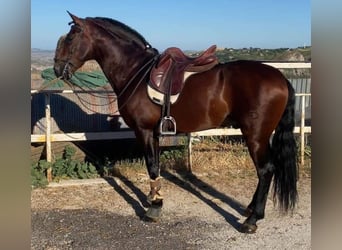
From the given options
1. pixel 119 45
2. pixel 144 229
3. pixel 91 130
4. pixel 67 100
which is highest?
pixel 119 45

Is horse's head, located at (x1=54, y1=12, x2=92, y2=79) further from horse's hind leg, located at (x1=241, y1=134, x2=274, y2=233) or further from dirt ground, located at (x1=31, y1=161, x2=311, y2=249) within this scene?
horse's hind leg, located at (x1=241, y1=134, x2=274, y2=233)

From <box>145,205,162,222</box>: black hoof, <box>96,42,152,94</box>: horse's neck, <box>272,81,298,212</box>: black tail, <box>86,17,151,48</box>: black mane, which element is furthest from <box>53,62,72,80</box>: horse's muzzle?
<box>272,81,298,212</box>: black tail

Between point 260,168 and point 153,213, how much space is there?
3.78 feet

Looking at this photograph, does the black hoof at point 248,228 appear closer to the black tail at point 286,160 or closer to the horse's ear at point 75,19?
the black tail at point 286,160

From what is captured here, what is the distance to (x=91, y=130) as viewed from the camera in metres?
6.19

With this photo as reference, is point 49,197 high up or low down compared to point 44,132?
down

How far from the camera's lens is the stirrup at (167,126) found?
13.8 feet

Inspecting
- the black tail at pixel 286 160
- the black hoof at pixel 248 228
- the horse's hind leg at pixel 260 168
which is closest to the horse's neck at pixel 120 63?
the horse's hind leg at pixel 260 168

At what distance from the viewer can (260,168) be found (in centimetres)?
405
